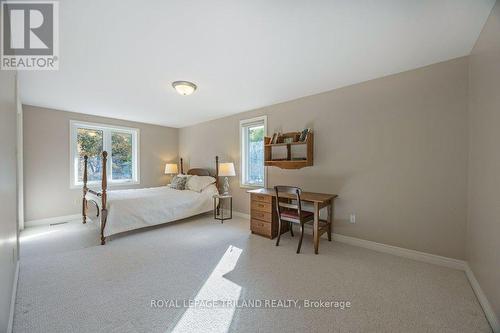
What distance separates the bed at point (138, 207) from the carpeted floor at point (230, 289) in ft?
1.23

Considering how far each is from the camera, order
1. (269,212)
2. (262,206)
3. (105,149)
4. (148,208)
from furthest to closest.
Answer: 1. (105,149)
2. (148,208)
3. (262,206)
4. (269,212)

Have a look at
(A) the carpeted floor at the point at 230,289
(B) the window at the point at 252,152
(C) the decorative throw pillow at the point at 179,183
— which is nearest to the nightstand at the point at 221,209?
(B) the window at the point at 252,152

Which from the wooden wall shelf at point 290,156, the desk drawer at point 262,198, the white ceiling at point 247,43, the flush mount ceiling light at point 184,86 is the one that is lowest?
the desk drawer at point 262,198

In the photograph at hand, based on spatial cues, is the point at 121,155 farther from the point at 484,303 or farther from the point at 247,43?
the point at 484,303

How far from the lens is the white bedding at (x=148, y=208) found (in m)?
3.29

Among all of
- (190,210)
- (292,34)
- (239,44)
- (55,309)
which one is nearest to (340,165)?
(292,34)

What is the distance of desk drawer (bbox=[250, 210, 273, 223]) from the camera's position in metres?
3.37

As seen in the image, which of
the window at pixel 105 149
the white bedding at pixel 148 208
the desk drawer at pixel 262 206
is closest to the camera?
the white bedding at pixel 148 208

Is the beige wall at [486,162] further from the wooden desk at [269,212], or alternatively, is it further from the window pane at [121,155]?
the window pane at [121,155]

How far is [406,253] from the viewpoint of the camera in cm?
265

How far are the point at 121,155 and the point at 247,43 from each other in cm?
469

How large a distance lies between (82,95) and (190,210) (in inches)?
108

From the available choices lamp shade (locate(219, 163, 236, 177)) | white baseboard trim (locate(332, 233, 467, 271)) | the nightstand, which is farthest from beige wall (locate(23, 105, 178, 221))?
white baseboard trim (locate(332, 233, 467, 271))

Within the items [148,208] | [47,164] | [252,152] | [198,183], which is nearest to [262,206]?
[252,152]
